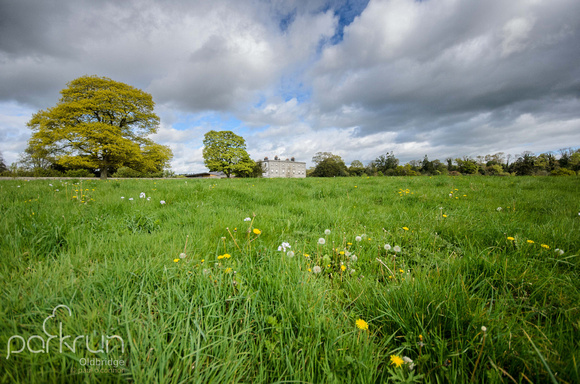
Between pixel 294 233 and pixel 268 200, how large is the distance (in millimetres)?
2441

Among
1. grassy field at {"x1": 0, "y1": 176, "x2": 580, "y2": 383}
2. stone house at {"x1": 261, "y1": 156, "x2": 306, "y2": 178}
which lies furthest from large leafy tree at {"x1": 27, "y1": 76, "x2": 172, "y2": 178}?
stone house at {"x1": 261, "y1": 156, "x2": 306, "y2": 178}

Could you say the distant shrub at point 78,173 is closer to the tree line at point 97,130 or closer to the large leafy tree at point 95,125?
the tree line at point 97,130

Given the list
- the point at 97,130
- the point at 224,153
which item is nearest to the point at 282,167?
the point at 224,153

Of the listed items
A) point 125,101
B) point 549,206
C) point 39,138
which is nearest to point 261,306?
point 549,206

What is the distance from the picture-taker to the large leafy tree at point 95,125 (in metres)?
21.6

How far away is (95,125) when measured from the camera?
21672 mm

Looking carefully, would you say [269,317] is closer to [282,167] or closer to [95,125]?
[95,125]

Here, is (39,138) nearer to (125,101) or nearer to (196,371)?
(125,101)

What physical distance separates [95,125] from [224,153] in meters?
25.0

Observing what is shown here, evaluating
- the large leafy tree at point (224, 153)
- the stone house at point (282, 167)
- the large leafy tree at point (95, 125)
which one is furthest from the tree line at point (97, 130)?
the stone house at point (282, 167)

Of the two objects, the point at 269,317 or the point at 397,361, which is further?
the point at 269,317

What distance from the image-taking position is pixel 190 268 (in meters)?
1.69

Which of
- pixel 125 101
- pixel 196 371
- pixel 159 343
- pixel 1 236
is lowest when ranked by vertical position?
pixel 196 371

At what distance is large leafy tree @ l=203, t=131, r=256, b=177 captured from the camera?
45562 millimetres
